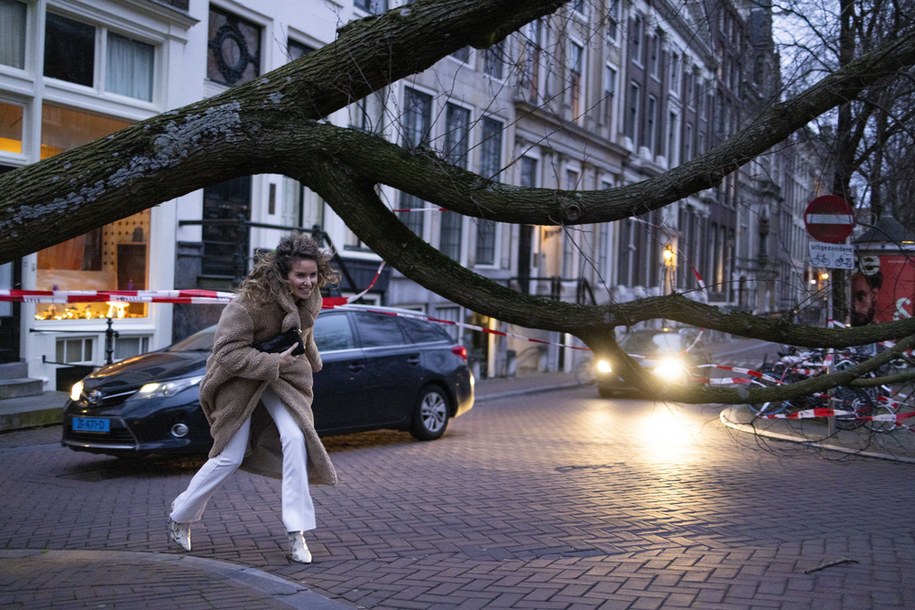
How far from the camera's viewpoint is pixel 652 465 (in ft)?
34.6

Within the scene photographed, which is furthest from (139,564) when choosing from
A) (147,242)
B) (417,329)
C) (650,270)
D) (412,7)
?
(650,270)

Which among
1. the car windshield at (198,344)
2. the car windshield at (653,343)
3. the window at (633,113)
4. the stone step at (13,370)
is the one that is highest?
the window at (633,113)

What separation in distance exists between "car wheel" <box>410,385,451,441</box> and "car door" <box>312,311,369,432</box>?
1084 millimetres

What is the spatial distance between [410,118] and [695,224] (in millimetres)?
27108

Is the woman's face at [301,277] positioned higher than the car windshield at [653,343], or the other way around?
the woman's face at [301,277]

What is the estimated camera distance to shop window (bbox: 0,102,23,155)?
13750 mm

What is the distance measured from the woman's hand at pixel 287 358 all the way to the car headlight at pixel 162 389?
3.54 m

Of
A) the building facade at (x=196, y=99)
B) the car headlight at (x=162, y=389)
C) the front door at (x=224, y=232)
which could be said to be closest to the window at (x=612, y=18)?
the building facade at (x=196, y=99)

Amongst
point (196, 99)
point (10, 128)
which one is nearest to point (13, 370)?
point (10, 128)

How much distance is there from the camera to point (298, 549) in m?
5.91

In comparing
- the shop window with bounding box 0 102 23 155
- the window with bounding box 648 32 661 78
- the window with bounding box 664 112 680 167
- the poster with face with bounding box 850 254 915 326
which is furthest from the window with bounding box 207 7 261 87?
the window with bounding box 664 112 680 167

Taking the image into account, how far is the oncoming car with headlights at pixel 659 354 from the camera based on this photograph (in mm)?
19453

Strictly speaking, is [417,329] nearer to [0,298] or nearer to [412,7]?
[0,298]

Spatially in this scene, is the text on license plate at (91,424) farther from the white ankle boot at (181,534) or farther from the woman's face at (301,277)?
the woman's face at (301,277)
